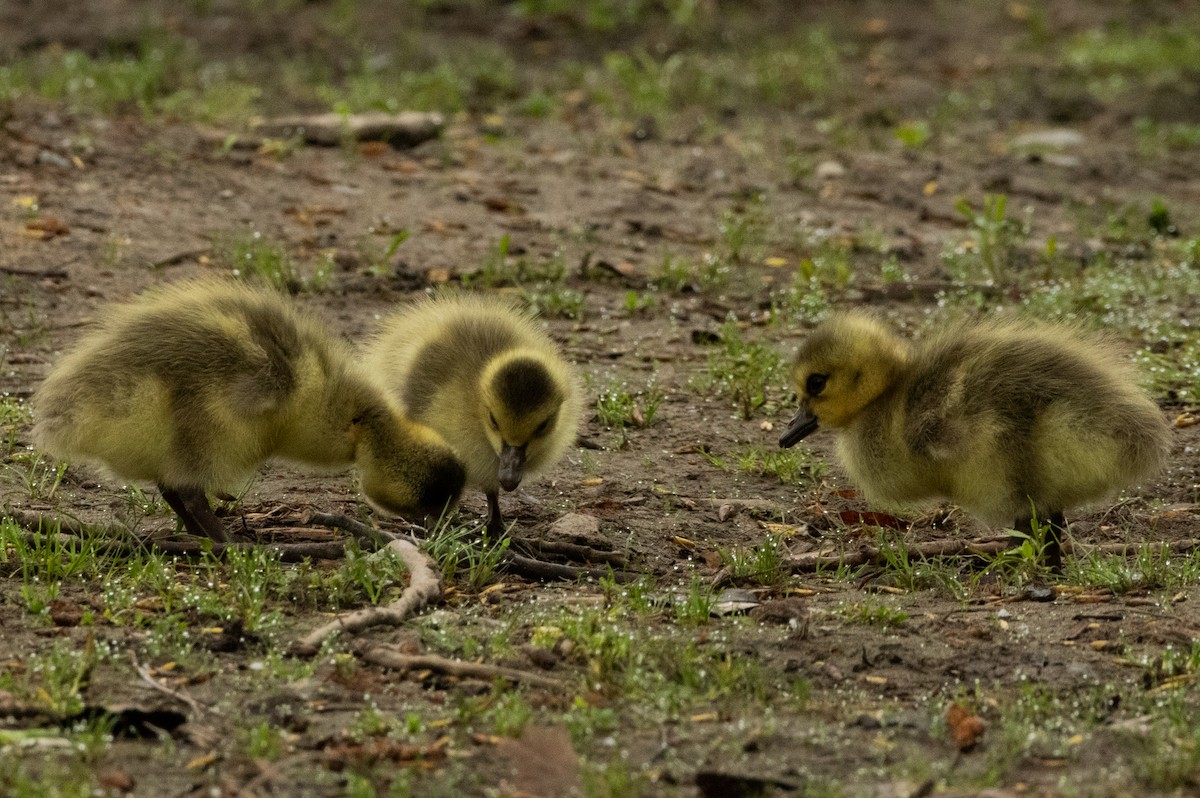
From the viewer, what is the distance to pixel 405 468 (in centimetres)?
574

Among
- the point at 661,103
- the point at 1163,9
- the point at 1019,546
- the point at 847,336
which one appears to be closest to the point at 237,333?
the point at 847,336

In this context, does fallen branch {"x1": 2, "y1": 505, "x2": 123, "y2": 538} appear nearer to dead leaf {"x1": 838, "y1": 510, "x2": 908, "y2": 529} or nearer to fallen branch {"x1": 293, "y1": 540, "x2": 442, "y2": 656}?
fallen branch {"x1": 293, "y1": 540, "x2": 442, "y2": 656}

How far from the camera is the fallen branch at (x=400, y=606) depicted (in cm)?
475

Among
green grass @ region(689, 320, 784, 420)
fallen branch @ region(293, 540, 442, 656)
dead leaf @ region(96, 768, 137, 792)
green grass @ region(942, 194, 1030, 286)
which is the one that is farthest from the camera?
green grass @ region(942, 194, 1030, 286)

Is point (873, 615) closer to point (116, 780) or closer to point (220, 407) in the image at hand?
point (220, 407)

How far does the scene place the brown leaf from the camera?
399 centimetres

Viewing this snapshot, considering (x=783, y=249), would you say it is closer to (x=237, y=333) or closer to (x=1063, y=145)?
(x=1063, y=145)

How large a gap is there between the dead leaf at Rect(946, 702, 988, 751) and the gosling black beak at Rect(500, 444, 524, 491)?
1.89 meters

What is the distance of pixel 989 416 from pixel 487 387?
5.59 ft

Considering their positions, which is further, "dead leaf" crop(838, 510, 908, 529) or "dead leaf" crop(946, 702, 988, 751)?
"dead leaf" crop(838, 510, 908, 529)

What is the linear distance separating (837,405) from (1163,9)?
40.3 ft

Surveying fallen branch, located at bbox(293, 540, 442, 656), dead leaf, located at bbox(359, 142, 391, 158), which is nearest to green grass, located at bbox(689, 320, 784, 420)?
fallen branch, located at bbox(293, 540, 442, 656)

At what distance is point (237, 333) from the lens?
5.52 metres

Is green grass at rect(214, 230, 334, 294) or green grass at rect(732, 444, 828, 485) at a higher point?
green grass at rect(214, 230, 334, 294)
